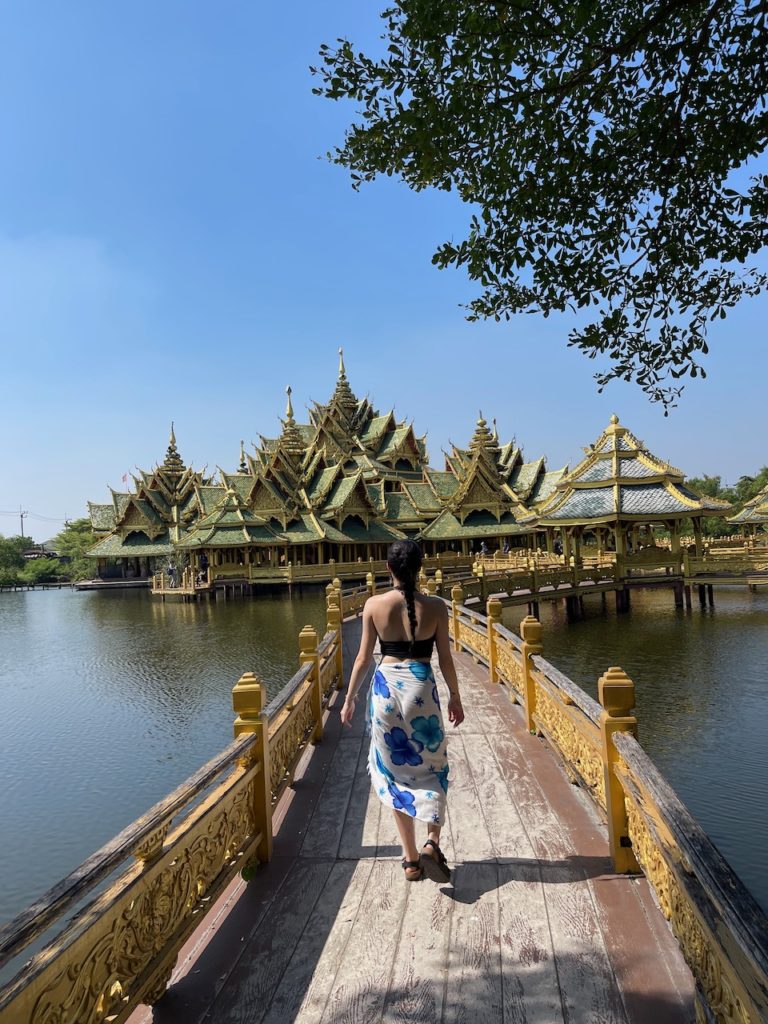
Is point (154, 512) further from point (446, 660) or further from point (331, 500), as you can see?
point (446, 660)

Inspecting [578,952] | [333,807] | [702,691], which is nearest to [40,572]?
[702,691]

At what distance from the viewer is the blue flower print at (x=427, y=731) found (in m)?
3.40

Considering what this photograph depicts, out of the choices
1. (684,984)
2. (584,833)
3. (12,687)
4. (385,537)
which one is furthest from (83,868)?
(385,537)

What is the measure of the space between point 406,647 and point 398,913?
1.32 meters

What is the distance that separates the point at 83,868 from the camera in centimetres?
231

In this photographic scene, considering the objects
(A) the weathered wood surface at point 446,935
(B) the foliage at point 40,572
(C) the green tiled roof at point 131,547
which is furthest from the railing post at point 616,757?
(B) the foliage at point 40,572

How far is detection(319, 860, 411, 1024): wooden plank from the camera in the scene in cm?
259

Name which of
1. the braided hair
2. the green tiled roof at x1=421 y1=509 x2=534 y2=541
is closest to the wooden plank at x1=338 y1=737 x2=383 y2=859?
the braided hair

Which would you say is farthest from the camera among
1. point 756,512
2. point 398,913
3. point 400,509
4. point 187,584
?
point 400,509

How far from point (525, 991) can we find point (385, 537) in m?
35.6

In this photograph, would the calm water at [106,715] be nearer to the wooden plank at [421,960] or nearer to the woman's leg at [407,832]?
the woman's leg at [407,832]

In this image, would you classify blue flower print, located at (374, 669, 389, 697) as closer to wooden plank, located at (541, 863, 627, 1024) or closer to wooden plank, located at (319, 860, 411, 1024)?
wooden plank, located at (319, 860, 411, 1024)

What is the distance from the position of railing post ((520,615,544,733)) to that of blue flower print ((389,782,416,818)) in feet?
10.4

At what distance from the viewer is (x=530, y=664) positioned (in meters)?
6.36
